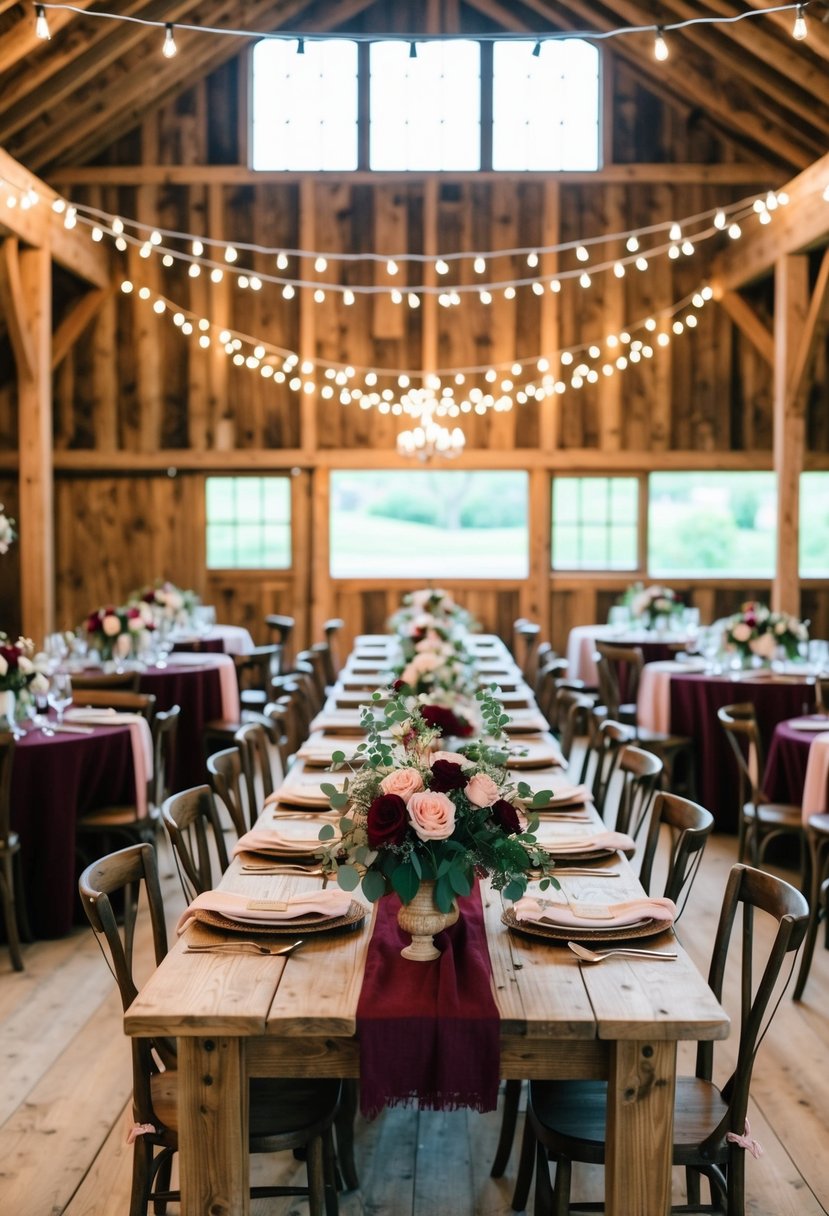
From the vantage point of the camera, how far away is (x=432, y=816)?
2521mm

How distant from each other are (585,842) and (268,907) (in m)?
0.98

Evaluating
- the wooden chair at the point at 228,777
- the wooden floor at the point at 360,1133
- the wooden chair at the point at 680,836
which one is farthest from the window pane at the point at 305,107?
the wooden chair at the point at 680,836

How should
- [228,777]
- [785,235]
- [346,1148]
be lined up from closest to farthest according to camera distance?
[346,1148], [228,777], [785,235]

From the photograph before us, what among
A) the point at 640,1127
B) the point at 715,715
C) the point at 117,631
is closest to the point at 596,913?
the point at 640,1127

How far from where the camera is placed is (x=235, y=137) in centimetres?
1188

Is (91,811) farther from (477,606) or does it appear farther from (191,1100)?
(477,606)

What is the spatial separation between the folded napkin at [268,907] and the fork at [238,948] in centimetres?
8

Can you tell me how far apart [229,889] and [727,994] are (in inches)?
95.1

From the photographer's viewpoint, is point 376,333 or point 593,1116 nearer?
point 593,1116

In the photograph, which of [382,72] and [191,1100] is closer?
[191,1100]

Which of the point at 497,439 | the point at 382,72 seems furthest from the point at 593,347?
the point at 382,72

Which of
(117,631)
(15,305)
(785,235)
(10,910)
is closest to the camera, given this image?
(10,910)

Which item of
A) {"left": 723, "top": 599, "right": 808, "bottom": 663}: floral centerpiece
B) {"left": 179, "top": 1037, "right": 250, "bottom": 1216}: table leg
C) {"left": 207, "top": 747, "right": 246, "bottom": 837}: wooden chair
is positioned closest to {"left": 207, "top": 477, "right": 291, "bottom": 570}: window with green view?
{"left": 723, "top": 599, "right": 808, "bottom": 663}: floral centerpiece

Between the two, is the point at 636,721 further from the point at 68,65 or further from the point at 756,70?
the point at 68,65
